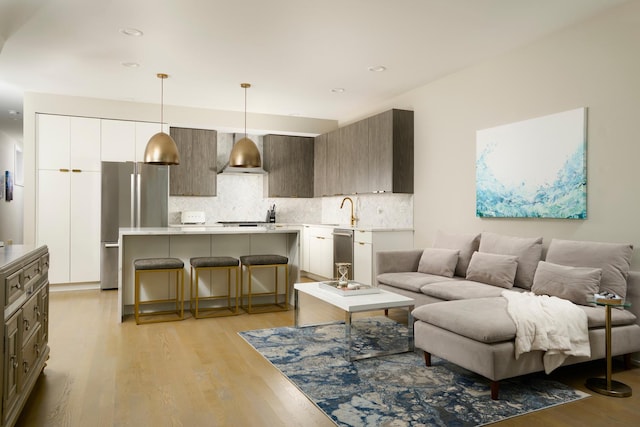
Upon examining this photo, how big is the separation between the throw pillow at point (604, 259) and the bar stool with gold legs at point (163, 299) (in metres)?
3.49

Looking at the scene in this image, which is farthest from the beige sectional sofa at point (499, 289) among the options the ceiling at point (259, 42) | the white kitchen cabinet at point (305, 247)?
the white kitchen cabinet at point (305, 247)

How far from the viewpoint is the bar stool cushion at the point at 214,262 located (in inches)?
184

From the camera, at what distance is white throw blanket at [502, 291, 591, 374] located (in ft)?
8.92

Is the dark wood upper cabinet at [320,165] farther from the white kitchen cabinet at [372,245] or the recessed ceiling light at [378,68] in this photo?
the recessed ceiling light at [378,68]

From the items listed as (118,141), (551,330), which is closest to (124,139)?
(118,141)

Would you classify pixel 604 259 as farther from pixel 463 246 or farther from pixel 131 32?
pixel 131 32

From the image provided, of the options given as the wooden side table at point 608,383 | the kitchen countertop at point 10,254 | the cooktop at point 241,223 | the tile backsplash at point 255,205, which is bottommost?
the wooden side table at point 608,383

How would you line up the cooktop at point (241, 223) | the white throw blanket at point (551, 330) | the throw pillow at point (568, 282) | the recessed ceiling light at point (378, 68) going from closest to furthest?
the white throw blanket at point (551, 330)
the throw pillow at point (568, 282)
the recessed ceiling light at point (378, 68)
the cooktop at point (241, 223)

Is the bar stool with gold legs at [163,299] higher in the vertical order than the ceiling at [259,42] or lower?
lower

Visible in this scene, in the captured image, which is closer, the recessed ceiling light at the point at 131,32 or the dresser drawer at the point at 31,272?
the dresser drawer at the point at 31,272

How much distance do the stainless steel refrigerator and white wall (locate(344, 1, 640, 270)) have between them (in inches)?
147

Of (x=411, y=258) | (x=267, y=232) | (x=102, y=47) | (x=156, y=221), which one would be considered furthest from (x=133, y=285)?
(x=411, y=258)

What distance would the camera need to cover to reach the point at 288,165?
26.0 feet

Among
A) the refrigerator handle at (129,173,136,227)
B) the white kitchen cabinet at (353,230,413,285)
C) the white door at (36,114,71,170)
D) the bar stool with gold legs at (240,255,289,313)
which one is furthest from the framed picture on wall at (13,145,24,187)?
the white kitchen cabinet at (353,230,413,285)
